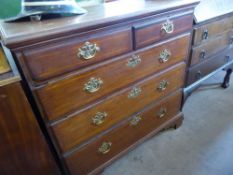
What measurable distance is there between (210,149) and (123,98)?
827 millimetres

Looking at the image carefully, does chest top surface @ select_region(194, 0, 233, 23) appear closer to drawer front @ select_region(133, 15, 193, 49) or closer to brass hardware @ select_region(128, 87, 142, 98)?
drawer front @ select_region(133, 15, 193, 49)

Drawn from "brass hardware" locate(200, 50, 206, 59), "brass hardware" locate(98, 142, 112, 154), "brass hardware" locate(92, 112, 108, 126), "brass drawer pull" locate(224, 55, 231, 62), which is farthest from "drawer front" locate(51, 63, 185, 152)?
"brass drawer pull" locate(224, 55, 231, 62)

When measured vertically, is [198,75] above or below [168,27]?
below

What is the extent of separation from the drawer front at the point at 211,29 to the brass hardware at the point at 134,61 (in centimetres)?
48

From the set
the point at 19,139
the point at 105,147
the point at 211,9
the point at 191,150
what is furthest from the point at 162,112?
the point at 19,139

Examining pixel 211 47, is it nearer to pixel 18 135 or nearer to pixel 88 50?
pixel 88 50

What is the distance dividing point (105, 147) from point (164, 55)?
64 centimetres

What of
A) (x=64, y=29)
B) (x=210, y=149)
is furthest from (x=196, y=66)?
(x=64, y=29)

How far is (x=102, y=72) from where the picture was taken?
33.1 inches

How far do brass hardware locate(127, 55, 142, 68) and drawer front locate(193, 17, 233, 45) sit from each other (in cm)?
48

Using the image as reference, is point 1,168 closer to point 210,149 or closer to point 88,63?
point 88,63

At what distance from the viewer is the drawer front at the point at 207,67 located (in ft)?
4.59

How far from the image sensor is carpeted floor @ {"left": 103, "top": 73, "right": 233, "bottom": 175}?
1241 millimetres

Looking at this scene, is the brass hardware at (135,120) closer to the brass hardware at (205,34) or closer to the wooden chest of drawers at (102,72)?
the wooden chest of drawers at (102,72)
